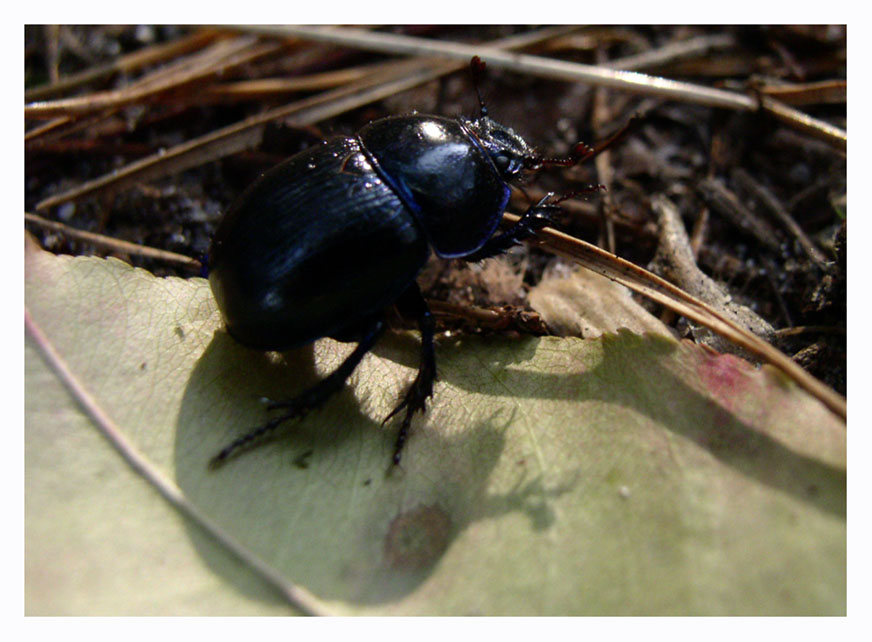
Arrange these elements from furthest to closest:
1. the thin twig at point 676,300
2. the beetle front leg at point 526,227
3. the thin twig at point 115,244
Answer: the thin twig at point 115,244 < the beetle front leg at point 526,227 < the thin twig at point 676,300

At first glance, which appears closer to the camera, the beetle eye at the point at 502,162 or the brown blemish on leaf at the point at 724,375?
the brown blemish on leaf at the point at 724,375

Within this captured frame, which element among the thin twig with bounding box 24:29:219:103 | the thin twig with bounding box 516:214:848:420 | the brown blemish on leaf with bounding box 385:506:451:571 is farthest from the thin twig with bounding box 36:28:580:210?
the brown blemish on leaf with bounding box 385:506:451:571

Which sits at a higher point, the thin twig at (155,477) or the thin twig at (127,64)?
the thin twig at (127,64)

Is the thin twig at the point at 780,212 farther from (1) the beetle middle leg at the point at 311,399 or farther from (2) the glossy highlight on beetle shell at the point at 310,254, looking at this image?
(1) the beetle middle leg at the point at 311,399

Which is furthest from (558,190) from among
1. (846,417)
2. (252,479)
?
(252,479)

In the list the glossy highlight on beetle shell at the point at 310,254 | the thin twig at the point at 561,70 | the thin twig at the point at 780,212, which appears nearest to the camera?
the glossy highlight on beetle shell at the point at 310,254

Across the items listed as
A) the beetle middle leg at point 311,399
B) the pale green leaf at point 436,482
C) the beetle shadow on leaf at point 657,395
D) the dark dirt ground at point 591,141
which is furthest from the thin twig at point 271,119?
the beetle shadow on leaf at point 657,395

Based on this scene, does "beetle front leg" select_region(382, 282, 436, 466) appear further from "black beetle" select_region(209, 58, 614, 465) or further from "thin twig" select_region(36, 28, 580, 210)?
"thin twig" select_region(36, 28, 580, 210)
